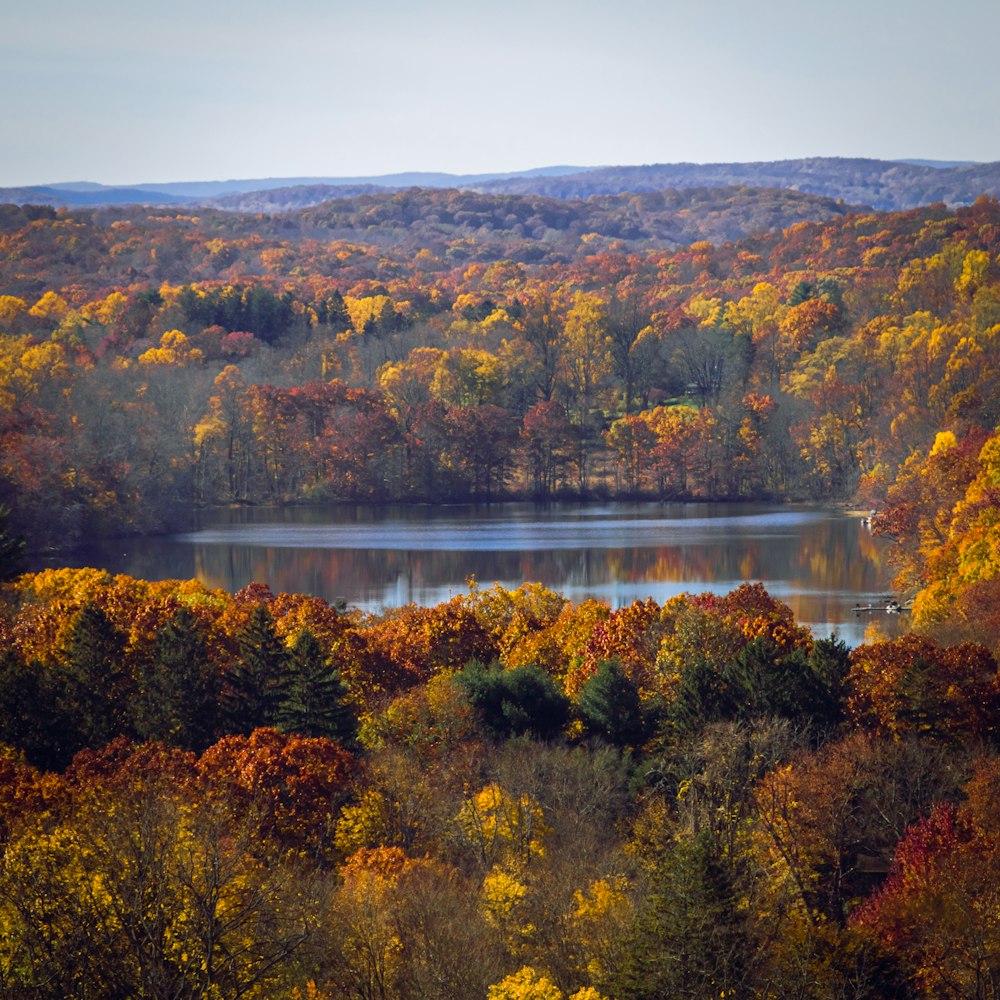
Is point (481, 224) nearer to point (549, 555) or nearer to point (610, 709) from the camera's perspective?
point (549, 555)

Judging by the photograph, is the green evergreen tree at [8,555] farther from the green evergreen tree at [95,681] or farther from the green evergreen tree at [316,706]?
the green evergreen tree at [316,706]

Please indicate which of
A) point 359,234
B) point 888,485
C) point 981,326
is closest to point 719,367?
point 981,326

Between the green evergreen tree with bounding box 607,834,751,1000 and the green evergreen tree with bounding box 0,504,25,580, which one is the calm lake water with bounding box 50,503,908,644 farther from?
the green evergreen tree with bounding box 607,834,751,1000

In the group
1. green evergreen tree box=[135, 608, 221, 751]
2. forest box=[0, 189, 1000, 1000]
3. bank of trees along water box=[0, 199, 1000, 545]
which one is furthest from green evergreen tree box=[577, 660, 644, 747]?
bank of trees along water box=[0, 199, 1000, 545]

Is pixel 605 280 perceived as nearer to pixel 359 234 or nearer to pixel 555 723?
pixel 359 234

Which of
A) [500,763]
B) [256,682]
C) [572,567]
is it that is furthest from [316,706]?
[572,567]

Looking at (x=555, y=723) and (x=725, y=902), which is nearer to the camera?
(x=725, y=902)
